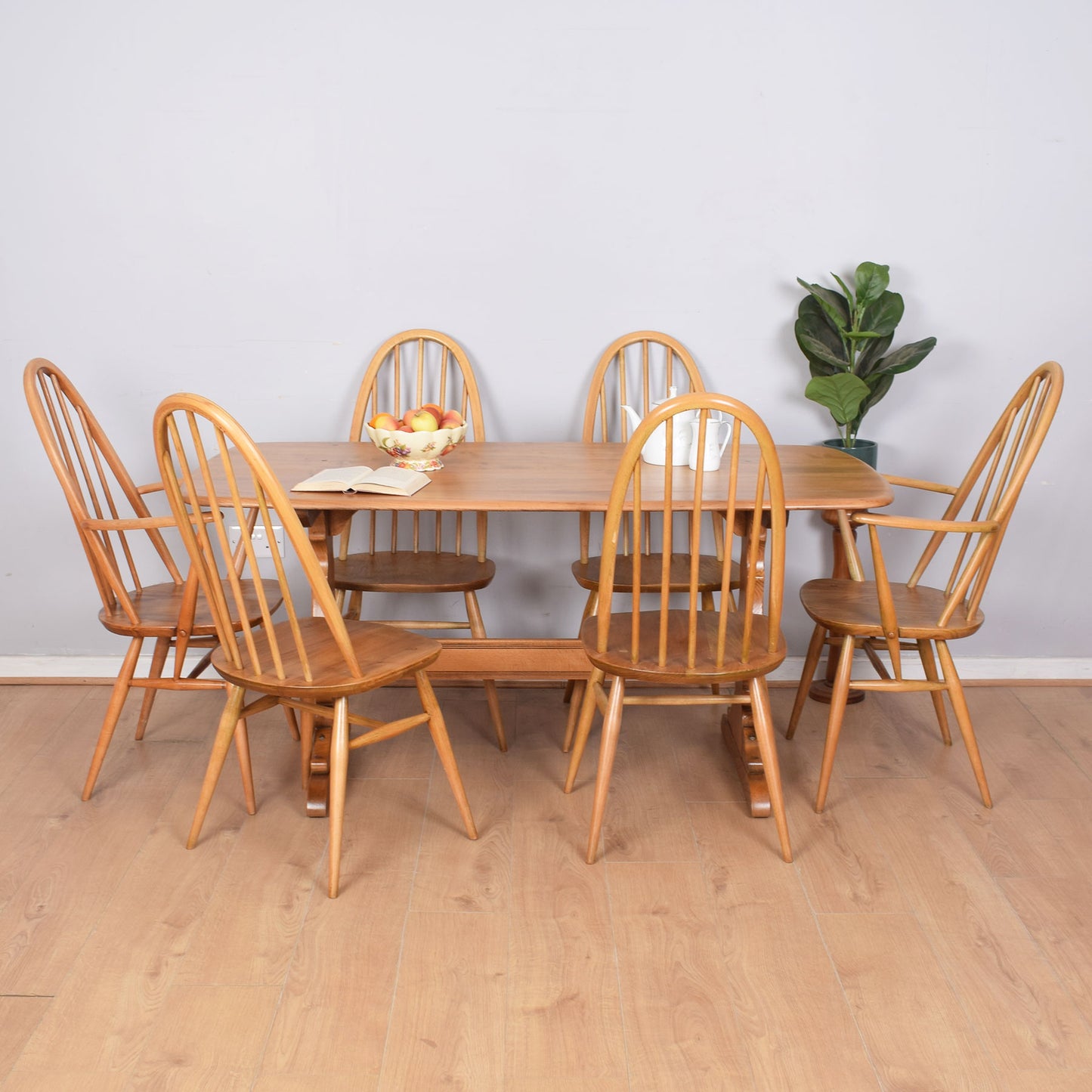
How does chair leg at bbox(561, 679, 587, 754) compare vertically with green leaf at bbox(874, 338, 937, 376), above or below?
below

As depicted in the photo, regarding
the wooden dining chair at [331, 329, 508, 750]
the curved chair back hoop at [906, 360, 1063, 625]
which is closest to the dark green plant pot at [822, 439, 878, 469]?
the curved chair back hoop at [906, 360, 1063, 625]

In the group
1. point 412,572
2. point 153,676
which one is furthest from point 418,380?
point 153,676

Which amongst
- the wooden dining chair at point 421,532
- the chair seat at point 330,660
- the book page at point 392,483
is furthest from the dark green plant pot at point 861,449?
the chair seat at point 330,660

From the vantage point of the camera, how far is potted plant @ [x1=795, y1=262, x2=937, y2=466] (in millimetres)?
2520

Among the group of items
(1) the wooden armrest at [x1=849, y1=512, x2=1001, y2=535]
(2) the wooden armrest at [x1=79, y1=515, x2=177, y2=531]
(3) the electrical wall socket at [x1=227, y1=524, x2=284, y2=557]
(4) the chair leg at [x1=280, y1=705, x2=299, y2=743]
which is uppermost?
(1) the wooden armrest at [x1=849, y1=512, x2=1001, y2=535]

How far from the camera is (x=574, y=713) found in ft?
8.30

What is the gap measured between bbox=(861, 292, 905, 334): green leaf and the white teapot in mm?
578

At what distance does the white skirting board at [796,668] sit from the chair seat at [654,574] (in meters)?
0.54

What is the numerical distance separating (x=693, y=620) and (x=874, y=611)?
517 mm

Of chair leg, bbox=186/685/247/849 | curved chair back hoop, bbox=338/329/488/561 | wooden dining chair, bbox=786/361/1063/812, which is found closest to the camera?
chair leg, bbox=186/685/247/849

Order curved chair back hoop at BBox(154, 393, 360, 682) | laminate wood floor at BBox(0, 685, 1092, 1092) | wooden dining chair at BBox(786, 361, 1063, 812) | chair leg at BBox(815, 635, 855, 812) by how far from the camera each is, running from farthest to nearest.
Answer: chair leg at BBox(815, 635, 855, 812), wooden dining chair at BBox(786, 361, 1063, 812), curved chair back hoop at BBox(154, 393, 360, 682), laminate wood floor at BBox(0, 685, 1092, 1092)

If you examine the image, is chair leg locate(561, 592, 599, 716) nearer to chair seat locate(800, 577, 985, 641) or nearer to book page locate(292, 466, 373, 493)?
chair seat locate(800, 577, 985, 641)

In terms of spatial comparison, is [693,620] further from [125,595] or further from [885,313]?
[125,595]

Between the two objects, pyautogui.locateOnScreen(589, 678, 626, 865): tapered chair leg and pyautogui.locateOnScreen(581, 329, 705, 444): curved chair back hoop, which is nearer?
pyautogui.locateOnScreen(589, 678, 626, 865): tapered chair leg
